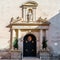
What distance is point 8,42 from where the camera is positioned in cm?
1931

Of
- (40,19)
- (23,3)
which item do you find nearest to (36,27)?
(40,19)

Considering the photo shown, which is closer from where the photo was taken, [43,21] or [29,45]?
→ [43,21]

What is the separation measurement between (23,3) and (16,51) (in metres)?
3.68

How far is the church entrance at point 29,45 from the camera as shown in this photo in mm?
19656

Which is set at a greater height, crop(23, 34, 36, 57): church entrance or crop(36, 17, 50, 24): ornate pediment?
crop(36, 17, 50, 24): ornate pediment

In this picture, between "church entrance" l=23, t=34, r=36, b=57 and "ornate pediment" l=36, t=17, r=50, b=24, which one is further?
"church entrance" l=23, t=34, r=36, b=57

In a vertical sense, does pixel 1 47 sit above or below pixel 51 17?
below

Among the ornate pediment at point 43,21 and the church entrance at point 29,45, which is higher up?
the ornate pediment at point 43,21

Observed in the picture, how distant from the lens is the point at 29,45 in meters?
19.7

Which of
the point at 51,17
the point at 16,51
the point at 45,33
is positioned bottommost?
the point at 16,51

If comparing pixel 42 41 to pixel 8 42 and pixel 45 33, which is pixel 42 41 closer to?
pixel 45 33

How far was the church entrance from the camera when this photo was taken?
19.7 meters

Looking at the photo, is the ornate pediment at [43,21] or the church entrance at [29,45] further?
the church entrance at [29,45]

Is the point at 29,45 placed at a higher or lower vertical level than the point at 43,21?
lower
